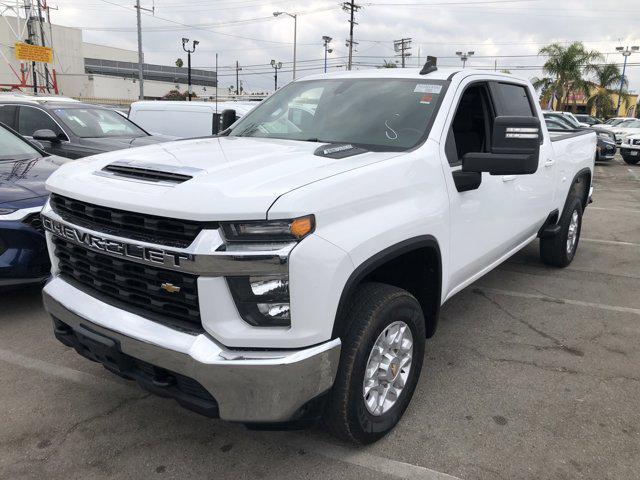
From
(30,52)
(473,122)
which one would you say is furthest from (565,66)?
(473,122)

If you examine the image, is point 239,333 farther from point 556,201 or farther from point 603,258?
point 603,258

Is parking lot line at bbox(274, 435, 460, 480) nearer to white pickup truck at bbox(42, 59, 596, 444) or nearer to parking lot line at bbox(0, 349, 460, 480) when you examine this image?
parking lot line at bbox(0, 349, 460, 480)

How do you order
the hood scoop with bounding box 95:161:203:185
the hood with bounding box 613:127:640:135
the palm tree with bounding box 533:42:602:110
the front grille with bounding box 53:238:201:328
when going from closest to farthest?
1. the front grille with bounding box 53:238:201:328
2. the hood scoop with bounding box 95:161:203:185
3. the hood with bounding box 613:127:640:135
4. the palm tree with bounding box 533:42:602:110

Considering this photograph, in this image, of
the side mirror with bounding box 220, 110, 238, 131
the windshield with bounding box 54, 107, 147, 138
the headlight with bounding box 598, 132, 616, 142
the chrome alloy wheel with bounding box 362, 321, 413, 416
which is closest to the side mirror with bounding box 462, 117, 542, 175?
the chrome alloy wheel with bounding box 362, 321, 413, 416

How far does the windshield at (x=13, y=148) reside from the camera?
5305 mm

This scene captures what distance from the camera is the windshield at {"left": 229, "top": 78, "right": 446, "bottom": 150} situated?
3229mm

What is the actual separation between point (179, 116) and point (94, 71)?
244 ft

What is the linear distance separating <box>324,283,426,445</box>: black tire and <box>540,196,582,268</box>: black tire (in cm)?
337

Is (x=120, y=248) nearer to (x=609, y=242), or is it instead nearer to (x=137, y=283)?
(x=137, y=283)

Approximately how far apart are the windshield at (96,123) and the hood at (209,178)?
582cm

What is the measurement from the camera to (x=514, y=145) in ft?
9.39

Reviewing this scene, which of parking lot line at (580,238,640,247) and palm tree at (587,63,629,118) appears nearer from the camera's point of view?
parking lot line at (580,238,640,247)

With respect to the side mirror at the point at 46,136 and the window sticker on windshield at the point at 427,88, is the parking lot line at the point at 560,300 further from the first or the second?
the side mirror at the point at 46,136

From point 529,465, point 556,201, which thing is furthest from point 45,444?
point 556,201
